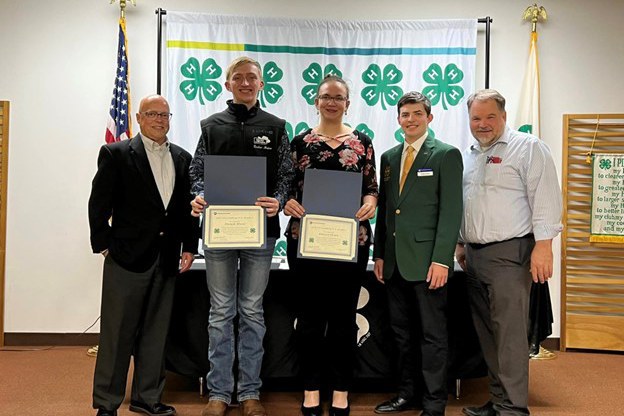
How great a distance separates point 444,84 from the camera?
442 centimetres

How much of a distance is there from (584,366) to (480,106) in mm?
2364

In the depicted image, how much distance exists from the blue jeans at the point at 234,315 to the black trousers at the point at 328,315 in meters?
0.19

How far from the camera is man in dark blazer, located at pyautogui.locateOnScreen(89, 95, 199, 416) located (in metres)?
2.61

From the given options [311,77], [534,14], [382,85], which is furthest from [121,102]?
[534,14]

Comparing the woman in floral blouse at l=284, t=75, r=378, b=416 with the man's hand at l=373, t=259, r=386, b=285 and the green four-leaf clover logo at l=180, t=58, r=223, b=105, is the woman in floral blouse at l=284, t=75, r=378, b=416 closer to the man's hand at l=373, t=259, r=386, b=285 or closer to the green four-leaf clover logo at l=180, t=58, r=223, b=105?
the man's hand at l=373, t=259, r=386, b=285

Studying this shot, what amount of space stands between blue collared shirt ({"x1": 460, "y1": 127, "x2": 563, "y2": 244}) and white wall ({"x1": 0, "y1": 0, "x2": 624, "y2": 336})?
2.03 metres

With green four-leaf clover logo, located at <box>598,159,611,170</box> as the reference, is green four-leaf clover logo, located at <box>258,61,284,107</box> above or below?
above

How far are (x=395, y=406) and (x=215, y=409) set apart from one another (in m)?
0.95

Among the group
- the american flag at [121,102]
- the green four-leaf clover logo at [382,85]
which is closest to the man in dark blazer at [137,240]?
the american flag at [121,102]

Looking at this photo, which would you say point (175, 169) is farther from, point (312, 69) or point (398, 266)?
point (312, 69)

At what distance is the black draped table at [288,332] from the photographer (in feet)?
10.1

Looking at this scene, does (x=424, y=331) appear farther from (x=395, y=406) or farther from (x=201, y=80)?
(x=201, y=80)

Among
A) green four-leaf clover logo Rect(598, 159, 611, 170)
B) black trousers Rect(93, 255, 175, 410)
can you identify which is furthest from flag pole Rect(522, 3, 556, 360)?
black trousers Rect(93, 255, 175, 410)

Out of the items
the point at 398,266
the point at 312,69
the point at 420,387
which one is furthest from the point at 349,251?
the point at 312,69
